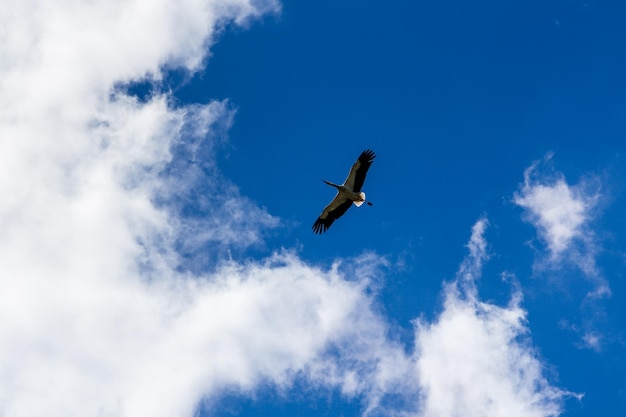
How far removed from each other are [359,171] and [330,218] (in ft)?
20.1

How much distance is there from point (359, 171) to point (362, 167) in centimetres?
67

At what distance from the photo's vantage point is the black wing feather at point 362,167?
205 feet

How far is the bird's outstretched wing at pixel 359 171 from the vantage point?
62.6 m

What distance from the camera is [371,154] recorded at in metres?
62.3

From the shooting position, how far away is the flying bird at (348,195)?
63100mm

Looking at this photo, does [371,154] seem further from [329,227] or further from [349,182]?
[329,227]

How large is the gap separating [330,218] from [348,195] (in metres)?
2.99

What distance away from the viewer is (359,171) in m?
63.9

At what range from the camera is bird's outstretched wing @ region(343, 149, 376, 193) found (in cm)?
6259

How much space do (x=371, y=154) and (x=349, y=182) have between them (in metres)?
3.96

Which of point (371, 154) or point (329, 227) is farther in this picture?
point (329, 227)

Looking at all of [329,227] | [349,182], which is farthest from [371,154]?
[329,227]

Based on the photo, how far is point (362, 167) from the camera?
63312 mm

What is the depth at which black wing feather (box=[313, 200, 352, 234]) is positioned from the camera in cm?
→ 6794
